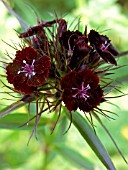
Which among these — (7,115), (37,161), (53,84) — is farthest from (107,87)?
(37,161)

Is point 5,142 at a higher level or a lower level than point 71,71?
lower

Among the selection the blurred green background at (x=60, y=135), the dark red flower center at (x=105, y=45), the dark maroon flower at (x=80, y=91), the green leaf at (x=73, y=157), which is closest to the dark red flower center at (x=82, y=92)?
the dark maroon flower at (x=80, y=91)

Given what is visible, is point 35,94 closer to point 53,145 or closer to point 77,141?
point 53,145

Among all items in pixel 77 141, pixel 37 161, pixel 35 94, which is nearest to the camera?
pixel 35 94

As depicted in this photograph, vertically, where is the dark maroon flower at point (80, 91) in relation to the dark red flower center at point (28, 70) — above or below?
below

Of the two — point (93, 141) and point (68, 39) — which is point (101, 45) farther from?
point (93, 141)

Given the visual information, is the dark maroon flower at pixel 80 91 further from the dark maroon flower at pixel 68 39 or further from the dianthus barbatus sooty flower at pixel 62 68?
the dark maroon flower at pixel 68 39

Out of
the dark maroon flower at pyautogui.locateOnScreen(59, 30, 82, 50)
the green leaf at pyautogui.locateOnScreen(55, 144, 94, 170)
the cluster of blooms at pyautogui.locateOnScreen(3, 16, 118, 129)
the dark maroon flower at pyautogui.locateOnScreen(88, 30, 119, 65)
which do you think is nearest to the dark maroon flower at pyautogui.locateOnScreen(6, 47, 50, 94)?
the cluster of blooms at pyautogui.locateOnScreen(3, 16, 118, 129)
